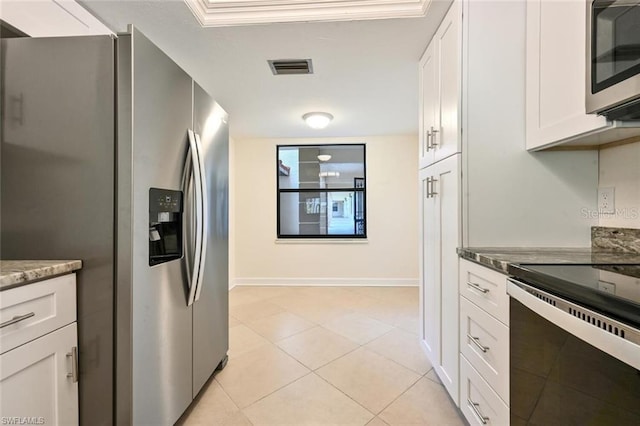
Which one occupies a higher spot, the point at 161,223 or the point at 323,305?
the point at 161,223

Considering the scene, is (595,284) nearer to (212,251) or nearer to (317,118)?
(212,251)

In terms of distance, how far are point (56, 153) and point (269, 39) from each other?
1328mm

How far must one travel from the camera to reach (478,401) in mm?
1261

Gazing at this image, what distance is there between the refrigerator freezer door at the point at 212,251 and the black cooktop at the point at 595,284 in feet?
5.07

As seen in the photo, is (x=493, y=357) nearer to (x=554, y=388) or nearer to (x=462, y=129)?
(x=554, y=388)

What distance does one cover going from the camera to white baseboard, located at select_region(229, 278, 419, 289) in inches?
169

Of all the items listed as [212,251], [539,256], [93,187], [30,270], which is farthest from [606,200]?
[30,270]

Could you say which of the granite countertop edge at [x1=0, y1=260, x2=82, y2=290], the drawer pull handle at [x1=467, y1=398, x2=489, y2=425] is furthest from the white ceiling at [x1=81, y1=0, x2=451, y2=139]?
the drawer pull handle at [x1=467, y1=398, x2=489, y2=425]

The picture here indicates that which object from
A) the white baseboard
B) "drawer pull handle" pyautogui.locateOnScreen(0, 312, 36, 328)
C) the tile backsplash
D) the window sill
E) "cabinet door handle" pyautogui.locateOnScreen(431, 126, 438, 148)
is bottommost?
the white baseboard

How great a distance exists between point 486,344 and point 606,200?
92 cm

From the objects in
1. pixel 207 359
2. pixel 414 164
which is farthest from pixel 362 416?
pixel 414 164

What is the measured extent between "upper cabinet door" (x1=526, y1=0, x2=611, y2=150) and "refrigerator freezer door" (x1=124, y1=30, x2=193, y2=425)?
1.73 m

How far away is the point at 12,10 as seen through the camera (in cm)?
123

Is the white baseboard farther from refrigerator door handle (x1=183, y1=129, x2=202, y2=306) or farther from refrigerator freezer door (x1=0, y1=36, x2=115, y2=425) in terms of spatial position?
refrigerator freezer door (x1=0, y1=36, x2=115, y2=425)
